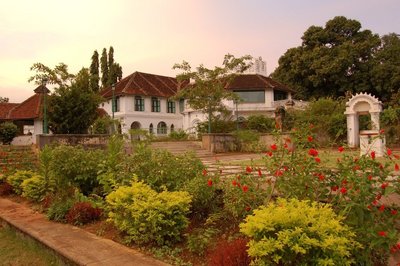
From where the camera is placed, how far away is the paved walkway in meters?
3.69

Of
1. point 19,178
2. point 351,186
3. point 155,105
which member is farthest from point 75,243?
point 155,105

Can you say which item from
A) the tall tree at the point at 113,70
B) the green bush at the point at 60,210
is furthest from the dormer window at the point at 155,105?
the green bush at the point at 60,210

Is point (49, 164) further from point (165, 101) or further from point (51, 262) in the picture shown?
point (165, 101)

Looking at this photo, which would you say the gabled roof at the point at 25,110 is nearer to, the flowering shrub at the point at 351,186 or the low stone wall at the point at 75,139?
the low stone wall at the point at 75,139

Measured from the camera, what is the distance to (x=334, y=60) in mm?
32781

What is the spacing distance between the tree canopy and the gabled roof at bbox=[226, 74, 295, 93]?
226cm

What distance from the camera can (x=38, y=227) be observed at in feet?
17.5

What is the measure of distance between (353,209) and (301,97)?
1377 inches

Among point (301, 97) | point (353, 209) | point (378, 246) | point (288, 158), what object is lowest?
point (378, 246)

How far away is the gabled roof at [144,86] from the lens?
36.7 m

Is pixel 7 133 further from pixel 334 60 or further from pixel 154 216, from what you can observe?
pixel 334 60

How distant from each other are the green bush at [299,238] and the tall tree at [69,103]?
20990 millimetres

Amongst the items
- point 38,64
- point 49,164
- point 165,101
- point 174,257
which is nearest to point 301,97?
point 165,101

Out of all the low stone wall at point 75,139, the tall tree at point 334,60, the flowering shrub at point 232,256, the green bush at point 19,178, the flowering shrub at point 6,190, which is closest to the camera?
the flowering shrub at point 232,256
